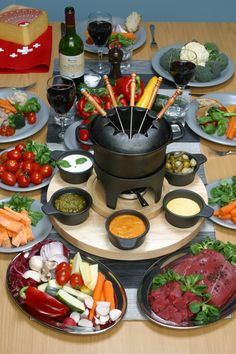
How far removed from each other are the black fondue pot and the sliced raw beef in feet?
1.04

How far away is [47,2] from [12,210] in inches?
109

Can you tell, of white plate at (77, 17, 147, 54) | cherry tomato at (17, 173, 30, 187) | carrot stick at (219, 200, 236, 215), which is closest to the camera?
carrot stick at (219, 200, 236, 215)

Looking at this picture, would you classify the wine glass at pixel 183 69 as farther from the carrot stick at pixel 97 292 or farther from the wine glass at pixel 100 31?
the carrot stick at pixel 97 292

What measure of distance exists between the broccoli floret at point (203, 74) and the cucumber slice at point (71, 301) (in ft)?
4.57

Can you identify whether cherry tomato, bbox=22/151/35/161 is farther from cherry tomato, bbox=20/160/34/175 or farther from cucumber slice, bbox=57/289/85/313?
cucumber slice, bbox=57/289/85/313

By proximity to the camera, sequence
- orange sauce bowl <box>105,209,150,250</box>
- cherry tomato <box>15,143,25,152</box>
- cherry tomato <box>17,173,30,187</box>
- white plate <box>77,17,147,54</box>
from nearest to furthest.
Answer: orange sauce bowl <box>105,209,150,250</box> → cherry tomato <box>17,173,30,187</box> → cherry tomato <box>15,143,25,152</box> → white plate <box>77,17,147,54</box>

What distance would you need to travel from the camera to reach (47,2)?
418 centimetres

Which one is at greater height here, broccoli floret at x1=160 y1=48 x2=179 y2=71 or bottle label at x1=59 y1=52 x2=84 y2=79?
bottle label at x1=59 y1=52 x2=84 y2=79

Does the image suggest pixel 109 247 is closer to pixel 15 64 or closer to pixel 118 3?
pixel 15 64

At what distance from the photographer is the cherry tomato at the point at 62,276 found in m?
1.57

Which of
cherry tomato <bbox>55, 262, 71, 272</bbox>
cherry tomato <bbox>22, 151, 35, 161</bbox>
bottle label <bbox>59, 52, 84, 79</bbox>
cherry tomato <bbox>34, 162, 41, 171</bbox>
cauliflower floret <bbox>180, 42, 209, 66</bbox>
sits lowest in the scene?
cherry tomato <bbox>34, 162, 41, 171</bbox>

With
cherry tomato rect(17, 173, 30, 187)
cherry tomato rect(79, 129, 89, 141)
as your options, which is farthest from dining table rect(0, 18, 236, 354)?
cherry tomato rect(79, 129, 89, 141)

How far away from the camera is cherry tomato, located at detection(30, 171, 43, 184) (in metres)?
1.98

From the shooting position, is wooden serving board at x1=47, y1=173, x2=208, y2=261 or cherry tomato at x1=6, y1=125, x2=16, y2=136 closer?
wooden serving board at x1=47, y1=173, x2=208, y2=261
